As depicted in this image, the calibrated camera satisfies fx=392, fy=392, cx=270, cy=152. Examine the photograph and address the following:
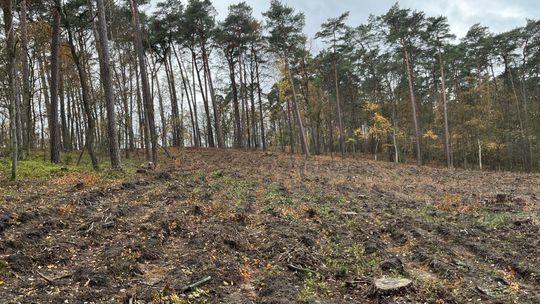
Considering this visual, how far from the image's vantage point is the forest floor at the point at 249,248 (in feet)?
16.1

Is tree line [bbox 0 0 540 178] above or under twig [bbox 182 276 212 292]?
above

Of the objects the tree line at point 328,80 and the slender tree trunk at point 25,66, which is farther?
the tree line at point 328,80

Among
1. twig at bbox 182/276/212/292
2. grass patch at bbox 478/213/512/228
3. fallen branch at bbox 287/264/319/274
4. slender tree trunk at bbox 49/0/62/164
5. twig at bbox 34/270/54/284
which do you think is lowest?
grass patch at bbox 478/213/512/228

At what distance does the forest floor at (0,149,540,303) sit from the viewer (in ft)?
16.1

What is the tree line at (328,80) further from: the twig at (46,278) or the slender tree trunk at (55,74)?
the twig at (46,278)

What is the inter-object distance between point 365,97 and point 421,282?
1586 inches

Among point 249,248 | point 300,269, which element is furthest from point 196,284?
point 249,248

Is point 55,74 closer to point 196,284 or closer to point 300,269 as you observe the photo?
point 196,284

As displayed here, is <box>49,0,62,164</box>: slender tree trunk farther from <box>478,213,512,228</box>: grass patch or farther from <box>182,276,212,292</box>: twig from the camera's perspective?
<box>478,213,512,228</box>: grass patch

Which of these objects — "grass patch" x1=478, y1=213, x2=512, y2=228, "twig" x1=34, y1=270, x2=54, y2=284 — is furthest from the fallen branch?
"grass patch" x1=478, y1=213, x2=512, y2=228

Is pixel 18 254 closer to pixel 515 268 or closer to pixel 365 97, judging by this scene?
pixel 515 268

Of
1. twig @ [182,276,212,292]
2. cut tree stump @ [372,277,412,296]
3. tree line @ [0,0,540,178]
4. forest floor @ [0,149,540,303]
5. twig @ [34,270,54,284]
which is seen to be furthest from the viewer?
tree line @ [0,0,540,178]

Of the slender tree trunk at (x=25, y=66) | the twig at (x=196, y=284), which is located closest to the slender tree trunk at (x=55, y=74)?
the slender tree trunk at (x=25, y=66)

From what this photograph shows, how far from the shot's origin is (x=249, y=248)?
6723mm
